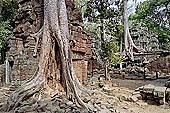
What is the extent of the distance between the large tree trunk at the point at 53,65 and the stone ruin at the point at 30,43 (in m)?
0.60

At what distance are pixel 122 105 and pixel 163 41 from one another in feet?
64.0

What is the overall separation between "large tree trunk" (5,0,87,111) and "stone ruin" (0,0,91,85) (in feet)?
1.96

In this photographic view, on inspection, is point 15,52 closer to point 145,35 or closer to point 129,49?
point 129,49

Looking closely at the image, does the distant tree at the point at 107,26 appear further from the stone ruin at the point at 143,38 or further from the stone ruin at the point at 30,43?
the stone ruin at the point at 143,38

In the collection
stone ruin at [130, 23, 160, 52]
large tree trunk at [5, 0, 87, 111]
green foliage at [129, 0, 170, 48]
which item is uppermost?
green foliage at [129, 0, 170, 48]

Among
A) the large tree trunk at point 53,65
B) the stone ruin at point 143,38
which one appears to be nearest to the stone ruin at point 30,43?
the large tree trunk at point 53,65

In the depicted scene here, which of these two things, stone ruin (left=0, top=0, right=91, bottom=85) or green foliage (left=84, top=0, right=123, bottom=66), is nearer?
stone ruin (left=0, top=0, right=91, bottom=85)

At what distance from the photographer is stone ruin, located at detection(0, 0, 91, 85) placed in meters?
5.01

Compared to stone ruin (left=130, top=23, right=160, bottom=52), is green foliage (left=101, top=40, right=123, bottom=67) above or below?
below

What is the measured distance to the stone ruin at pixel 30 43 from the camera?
5008 mm

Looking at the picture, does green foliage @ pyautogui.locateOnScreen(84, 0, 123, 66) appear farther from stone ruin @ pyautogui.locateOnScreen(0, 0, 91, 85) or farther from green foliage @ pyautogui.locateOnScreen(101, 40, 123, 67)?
stone ruin @ pyautogui.locateOnScreen(0, 0, 91, 85)

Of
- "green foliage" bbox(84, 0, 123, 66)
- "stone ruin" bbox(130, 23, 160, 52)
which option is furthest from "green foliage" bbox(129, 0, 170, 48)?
"green foliage" bbox(84, 0, 123, 66)

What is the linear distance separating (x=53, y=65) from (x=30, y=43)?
4.33 feet

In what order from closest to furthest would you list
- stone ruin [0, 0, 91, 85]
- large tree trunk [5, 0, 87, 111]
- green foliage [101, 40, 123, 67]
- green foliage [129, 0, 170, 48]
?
1. large tree trunk [5, 0, 87, 111]
2. stone ruin [0, 0, 91, 85]
3. green foliage [101, 40, 123, 67]
4. green foliage [129, 0, 170, 48]
